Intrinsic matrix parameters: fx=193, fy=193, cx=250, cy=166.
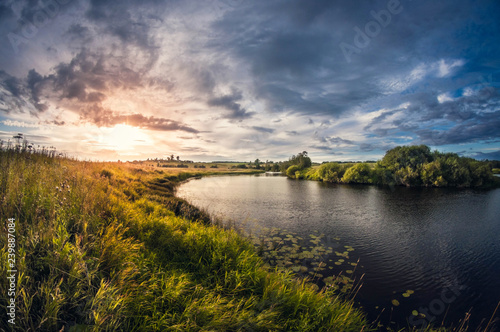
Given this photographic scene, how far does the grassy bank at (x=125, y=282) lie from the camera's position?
3.17m

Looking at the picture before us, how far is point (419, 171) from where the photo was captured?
1751 inches

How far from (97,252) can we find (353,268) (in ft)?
33.7

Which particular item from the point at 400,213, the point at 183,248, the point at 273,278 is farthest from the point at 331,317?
the point at 400,213

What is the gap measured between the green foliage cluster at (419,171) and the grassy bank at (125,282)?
52.0 meters

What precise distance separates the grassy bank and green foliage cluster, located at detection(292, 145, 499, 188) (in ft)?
171

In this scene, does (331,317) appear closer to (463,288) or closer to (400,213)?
(463,288)

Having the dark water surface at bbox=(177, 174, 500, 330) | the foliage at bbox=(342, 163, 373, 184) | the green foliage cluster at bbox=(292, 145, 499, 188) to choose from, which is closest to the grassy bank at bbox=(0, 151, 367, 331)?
the dark water surface at bbox=(177, 174, 500, 330)

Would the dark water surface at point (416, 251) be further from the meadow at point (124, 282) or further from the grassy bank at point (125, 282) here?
the grassy bank at point (125, 282)

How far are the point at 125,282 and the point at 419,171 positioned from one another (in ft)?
190

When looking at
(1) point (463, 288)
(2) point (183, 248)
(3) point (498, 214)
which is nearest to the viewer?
(2) point (183, 248)

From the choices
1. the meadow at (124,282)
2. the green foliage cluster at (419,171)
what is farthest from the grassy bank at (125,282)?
the green foliage cluster at (419,171)

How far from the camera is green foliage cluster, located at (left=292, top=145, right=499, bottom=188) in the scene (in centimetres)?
4094

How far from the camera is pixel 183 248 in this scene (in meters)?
7.23

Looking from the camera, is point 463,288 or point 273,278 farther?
point 463,288
